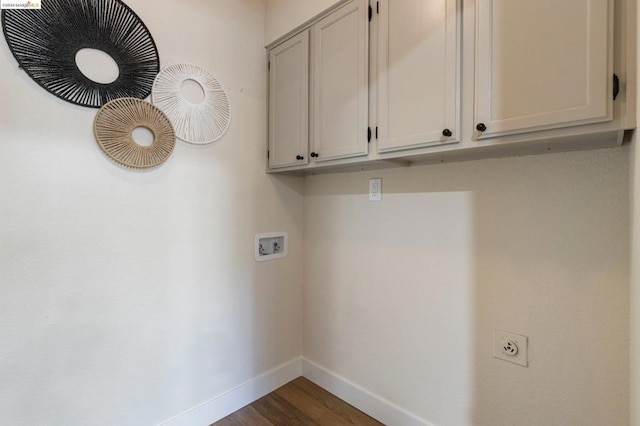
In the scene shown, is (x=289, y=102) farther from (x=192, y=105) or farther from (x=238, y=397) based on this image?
(x=238, y=397)

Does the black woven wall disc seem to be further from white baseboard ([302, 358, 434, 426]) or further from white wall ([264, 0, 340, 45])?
white baseboard ([302, 358, 434, 426])

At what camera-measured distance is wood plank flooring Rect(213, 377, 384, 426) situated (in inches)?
67.2

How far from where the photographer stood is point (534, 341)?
1.22 m

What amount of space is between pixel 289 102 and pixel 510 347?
1.67 m

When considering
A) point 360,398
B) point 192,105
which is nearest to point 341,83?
point 192,105

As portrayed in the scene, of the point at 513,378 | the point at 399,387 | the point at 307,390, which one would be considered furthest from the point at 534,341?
the point at 307,390

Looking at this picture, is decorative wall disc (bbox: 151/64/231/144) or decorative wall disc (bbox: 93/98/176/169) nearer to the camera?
decorative wall disc (bbox: 93/98/176/169)

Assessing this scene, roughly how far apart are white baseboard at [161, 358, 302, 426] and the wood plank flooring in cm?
3

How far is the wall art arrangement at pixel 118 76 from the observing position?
1.19m

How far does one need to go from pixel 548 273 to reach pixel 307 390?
5.17ft

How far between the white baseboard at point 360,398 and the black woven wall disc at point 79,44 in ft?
6.35

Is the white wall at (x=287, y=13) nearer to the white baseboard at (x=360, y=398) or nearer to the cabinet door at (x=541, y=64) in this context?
the cabinet door at (x=541, y=64)

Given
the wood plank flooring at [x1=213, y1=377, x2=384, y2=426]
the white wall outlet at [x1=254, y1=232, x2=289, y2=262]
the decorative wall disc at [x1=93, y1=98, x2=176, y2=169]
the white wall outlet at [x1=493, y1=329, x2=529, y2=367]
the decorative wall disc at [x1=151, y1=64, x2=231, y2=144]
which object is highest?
the decorative wall disc at [x1=151, y1=64, x2=231, y2=144]

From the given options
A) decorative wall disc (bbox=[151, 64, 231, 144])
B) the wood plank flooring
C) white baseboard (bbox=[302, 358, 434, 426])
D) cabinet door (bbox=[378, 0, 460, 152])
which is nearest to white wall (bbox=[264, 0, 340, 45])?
cabinet door (bbox=[378, 0, 460, 152])
